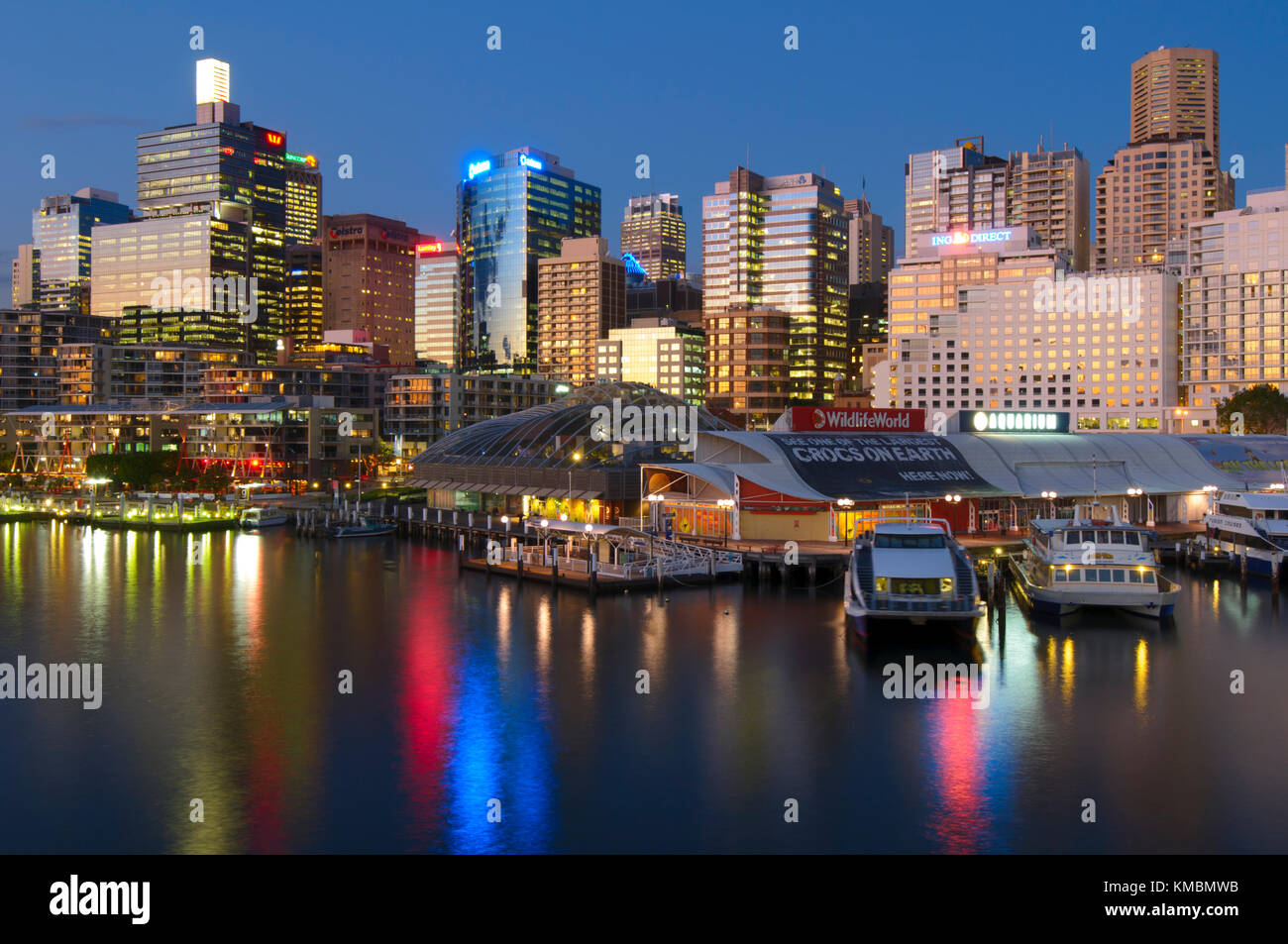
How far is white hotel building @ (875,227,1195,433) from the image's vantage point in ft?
564

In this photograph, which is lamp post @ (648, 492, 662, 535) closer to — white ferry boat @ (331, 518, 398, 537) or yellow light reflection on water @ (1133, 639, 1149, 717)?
white ferry boat @ (331, 518, 398, 537)

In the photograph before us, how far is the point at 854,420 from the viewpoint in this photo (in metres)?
73.9

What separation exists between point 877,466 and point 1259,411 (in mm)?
86854

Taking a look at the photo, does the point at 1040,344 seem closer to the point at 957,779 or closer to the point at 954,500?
the point at 954,500

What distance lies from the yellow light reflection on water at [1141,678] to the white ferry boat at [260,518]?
216 feet

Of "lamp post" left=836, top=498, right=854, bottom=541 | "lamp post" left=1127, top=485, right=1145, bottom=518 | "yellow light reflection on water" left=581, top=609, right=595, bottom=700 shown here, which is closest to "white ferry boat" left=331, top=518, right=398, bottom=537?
"lamp post" left=836, top=498, right=854, bottom=541

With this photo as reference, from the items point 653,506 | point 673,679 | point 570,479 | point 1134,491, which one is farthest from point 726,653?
point 1134,491

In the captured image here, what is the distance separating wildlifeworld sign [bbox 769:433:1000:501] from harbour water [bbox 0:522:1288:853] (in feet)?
42.9

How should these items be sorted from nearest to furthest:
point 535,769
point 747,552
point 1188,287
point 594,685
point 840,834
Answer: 1. point 840,834
2. point 535,769
3. point 594,685
4. point 747,552
5. point 1188,287
